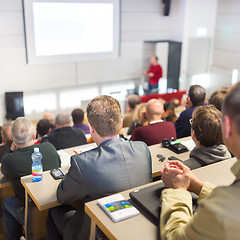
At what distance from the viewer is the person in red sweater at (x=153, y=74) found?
8383mm

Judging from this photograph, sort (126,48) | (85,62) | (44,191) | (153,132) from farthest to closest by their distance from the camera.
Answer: (126,48) → (85,62) → (153,132) → (44,191)

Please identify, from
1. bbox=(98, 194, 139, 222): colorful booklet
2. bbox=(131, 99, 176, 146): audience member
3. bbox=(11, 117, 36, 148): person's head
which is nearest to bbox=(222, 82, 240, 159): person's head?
bbox=(98, 194, 139, 222): colorful booklet

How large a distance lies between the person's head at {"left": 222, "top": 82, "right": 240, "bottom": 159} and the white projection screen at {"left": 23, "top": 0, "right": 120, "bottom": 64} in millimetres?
6341

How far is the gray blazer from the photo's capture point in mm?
1872

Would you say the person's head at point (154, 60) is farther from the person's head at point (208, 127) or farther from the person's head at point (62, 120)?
the person's head at point (208, 127)

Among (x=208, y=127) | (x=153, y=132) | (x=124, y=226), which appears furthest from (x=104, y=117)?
(x=153, y=132)

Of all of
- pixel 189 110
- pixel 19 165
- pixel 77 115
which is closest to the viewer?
pixel 19 165

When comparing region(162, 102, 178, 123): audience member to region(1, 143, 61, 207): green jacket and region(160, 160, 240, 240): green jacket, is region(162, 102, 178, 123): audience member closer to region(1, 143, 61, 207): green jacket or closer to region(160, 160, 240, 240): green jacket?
region(1, 143, 61, 207): green jacket

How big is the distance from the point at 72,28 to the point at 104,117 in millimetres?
5686

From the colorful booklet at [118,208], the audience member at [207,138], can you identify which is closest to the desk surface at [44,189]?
the audience member at [207,138]

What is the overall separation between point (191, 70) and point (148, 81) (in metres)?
1.28

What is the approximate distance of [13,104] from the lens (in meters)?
6.84

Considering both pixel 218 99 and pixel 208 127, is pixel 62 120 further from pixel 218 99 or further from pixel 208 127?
pixel 208 127

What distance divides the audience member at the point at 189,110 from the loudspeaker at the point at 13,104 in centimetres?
413
